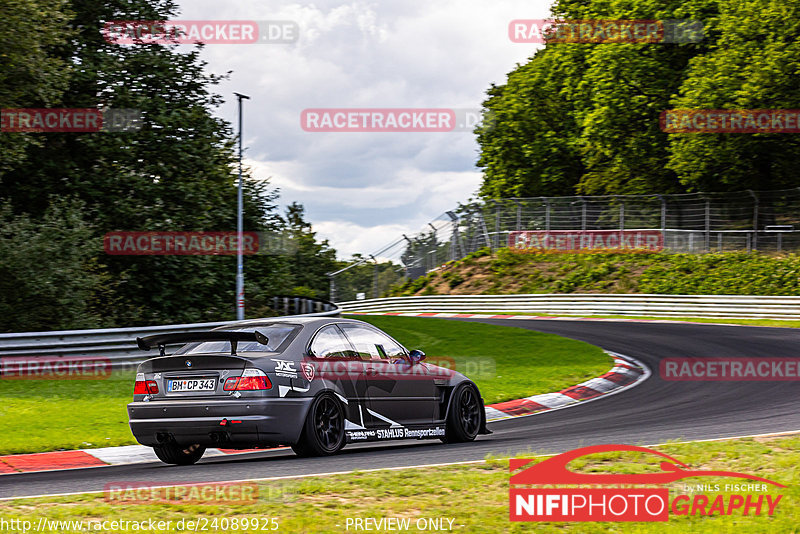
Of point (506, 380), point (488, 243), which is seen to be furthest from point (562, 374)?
point (488, 243)

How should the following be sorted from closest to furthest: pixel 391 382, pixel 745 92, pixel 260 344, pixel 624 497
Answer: pixel 624 497 → pixel 260 344 → pixel 391 382 → pixel 745 92

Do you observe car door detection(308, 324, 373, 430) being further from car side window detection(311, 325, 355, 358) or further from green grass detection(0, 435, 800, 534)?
green grass detection(0, 435, 800, 534)

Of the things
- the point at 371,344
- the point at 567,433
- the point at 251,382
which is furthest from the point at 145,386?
the point at 567,433

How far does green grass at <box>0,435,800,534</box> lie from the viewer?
552 centimetres

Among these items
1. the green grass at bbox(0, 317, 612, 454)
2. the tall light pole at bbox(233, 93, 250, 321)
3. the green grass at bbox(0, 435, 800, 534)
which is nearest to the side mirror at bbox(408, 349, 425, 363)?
the green grass at bbox(0, 435, 800, 534)

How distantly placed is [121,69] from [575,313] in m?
19.6

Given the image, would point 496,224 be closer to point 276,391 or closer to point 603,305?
point 603,305

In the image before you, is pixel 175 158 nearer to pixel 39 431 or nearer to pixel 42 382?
pixel 42 382

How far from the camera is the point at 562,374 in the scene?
15781 millimetres

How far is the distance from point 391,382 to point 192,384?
83.9 inches

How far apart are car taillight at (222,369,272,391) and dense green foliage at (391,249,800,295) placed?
2827 centimetres

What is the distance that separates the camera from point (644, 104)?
129ft

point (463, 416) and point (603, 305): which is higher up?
point (603, 305)

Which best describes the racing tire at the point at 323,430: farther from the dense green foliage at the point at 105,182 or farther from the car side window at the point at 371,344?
the dense green foliage at the point at 105,182
